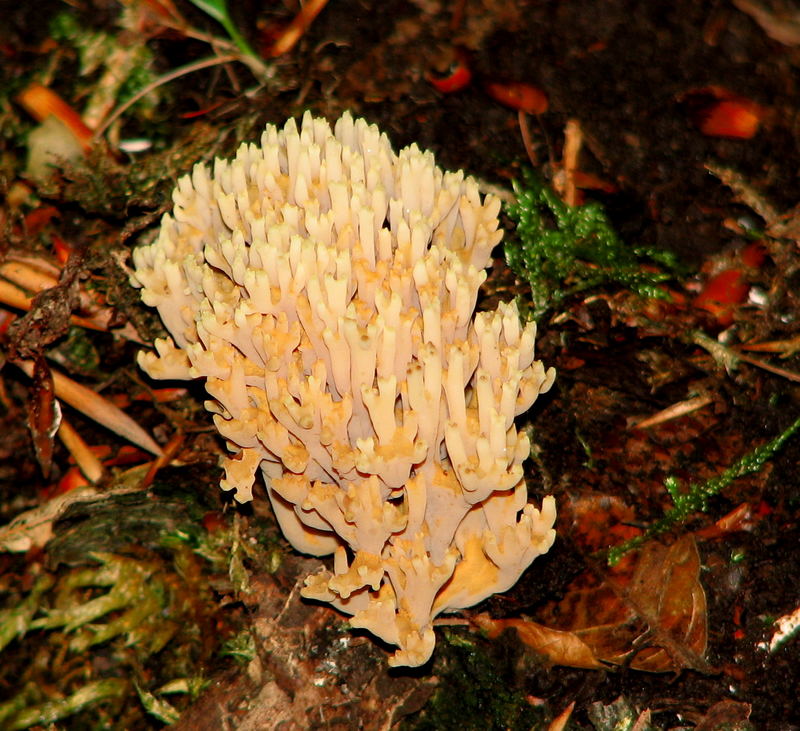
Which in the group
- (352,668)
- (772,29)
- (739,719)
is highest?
(772,29)

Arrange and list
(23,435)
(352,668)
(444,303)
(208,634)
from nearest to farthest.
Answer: (444,303), (352,668), (208,634), (23,435)

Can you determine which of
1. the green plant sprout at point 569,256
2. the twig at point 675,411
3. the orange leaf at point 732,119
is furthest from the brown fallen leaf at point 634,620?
the orange leaf at point 732,119

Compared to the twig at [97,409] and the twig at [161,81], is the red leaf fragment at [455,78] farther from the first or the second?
the twig at [97,409]

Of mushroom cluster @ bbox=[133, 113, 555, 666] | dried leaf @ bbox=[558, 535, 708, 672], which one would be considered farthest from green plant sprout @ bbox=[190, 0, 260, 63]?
dried leaf @ bbox=[558, 535, 708, 672]

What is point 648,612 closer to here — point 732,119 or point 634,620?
point 634,620

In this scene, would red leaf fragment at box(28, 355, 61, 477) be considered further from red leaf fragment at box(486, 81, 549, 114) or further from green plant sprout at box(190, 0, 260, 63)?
red leaf fragment at box(486, 81, 549, 114)

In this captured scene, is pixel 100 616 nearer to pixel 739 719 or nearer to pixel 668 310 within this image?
pixel 739 719

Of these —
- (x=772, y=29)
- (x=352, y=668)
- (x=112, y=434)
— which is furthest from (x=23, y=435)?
(x=772, y=29)

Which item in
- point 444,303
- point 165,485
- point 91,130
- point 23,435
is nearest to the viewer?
point 444,303
